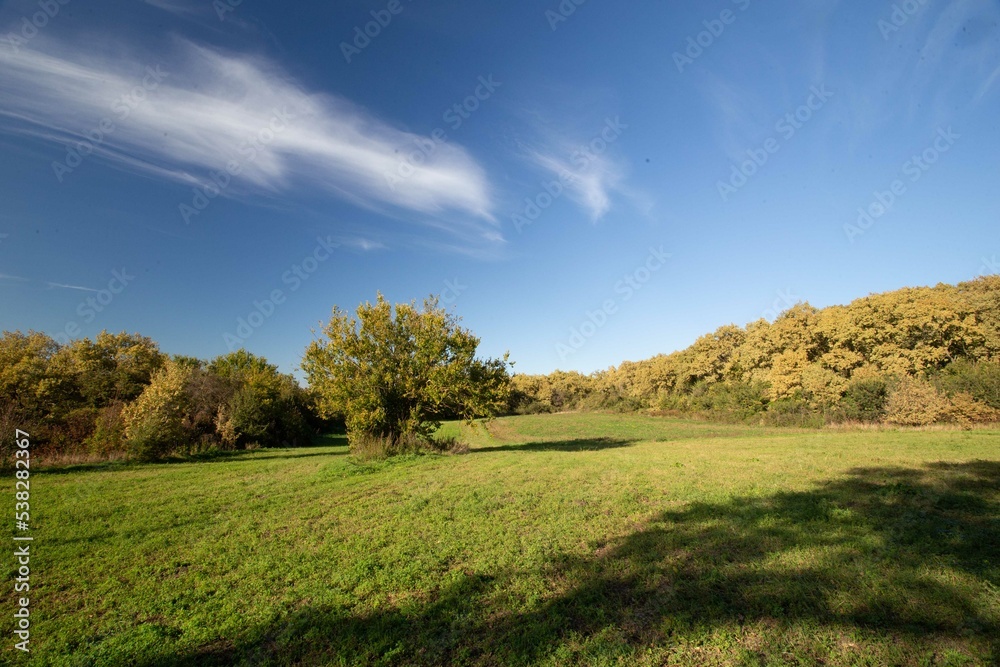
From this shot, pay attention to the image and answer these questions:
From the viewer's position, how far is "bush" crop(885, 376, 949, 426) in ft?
103

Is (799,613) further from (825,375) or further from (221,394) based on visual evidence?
(825,375)

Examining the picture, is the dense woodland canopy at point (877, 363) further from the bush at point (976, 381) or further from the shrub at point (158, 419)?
the shrub at point (158, 419)

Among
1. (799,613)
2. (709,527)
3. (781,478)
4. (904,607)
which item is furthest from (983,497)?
(799,613)

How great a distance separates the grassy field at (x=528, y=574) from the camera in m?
4.35

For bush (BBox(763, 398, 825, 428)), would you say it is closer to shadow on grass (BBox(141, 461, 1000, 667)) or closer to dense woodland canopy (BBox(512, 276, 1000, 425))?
dense woodland canopy (BBox(512, 276, 1000, 425))

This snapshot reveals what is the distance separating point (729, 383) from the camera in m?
55.4

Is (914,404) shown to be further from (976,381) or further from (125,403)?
(125,403)

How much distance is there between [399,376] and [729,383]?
50.8m

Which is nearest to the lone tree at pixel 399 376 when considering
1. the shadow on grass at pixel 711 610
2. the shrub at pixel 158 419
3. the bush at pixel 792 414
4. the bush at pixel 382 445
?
the bush at pixel 382 445

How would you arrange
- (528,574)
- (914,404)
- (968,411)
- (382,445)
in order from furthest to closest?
(914,404) → (968,411) → (382,445) → (528,574)

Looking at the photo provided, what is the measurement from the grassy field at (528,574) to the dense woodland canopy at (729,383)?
10800 millimetres

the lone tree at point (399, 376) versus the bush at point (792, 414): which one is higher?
the lone tree at point (399, 376)

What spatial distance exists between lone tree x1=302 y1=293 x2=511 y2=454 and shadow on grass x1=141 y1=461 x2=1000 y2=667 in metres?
12.9

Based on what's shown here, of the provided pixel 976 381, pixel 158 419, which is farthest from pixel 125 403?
pixel 976 381
